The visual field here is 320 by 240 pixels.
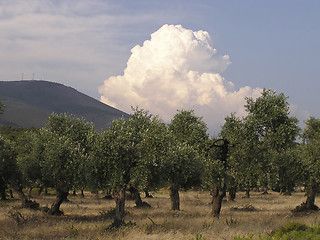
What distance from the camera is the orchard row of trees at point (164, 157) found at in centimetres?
3108

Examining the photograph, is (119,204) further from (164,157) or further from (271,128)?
(271,128)

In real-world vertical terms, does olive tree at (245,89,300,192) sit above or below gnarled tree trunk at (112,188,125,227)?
above

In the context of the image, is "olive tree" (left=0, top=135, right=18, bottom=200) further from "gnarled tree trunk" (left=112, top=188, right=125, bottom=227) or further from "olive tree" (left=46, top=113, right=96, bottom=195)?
"gnarled tree trunk" (left=112, top=188, right=125, bottom=227)

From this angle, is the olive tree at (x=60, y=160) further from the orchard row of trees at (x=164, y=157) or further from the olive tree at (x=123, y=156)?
the olive tree at (x=123, y=156)

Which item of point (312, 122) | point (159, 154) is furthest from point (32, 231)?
point (312, 122)

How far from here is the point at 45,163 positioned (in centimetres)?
4025

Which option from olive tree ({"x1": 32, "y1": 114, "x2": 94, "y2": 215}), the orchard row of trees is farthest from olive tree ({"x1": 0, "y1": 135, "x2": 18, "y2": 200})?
olive tree ({"x1": 32, "y1": 114, "x2": 94, "y2": 215})

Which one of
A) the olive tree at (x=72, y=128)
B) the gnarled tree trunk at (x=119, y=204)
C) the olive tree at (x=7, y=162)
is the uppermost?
the olive tree at (x=72, y=128)

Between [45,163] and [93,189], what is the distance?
30.4 ft

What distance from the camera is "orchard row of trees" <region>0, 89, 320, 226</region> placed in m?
31.1

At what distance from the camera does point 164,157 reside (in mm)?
33750

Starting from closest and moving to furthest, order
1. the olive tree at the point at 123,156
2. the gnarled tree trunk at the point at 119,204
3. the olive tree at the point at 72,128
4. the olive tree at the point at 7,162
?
the olive tree at the point at 123,156 < the gnarled tree trunk at the point at 119,204 < the olive tree at the point at 72,128 < the olive tree at the point at 7,162

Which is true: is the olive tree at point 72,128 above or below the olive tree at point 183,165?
above

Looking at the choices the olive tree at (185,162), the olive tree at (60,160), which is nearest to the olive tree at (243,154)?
the olive tree at (185,162)
